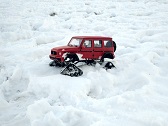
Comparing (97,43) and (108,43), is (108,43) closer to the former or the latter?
(108,43)

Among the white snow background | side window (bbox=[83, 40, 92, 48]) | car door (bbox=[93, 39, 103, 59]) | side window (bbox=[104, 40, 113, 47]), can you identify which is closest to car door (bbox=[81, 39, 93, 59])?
side window (bbox=[83, 40, 92, 48])

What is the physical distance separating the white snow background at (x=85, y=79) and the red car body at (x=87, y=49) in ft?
2.21

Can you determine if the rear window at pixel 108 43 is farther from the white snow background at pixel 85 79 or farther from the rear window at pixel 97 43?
the white snow background at pixel 85 79

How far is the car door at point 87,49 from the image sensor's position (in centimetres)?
1182

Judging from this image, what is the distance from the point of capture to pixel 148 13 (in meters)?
24.6

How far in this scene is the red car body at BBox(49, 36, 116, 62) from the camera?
11.2 m

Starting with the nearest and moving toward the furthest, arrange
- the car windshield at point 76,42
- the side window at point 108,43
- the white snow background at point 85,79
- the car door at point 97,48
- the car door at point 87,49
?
the white snow background at point 85,79 → the car door at point 87,49 → the car windshield at point 76,42 → the car door at point 97,48 → the side window at point 108,43

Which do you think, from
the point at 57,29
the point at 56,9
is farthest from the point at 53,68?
the point at 56,9

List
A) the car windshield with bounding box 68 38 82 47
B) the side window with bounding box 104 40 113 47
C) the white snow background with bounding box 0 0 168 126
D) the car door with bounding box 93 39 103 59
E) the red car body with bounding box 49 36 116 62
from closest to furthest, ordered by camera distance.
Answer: the white snow background with bounding box 0 0 168 126, the red car body with bounding box 49 36 116 62, the car windshield with bounding box 68 38 82 47, the car door with bounding box 93 39 103 59, the side window with bounding box 104 40 113 47

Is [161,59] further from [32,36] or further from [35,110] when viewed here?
[32,36]

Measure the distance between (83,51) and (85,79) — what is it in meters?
1.72

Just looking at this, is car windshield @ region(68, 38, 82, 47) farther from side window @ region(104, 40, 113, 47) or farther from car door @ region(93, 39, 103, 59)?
side window @ region(104, 40, 113, 47)

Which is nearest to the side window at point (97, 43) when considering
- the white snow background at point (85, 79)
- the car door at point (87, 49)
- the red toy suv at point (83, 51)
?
the red toy suv at point (83, 51)

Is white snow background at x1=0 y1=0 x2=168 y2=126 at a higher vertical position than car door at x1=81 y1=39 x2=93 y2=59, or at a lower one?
lower
